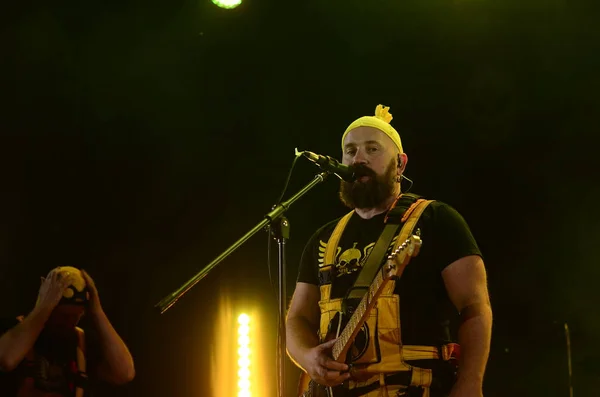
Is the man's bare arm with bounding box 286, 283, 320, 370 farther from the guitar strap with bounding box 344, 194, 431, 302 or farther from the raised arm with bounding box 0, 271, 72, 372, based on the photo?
the raised arm with bounding box 0, 271, 72, 372

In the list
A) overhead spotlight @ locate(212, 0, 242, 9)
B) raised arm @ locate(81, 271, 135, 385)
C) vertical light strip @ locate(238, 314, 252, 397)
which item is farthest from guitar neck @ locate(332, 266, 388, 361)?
overhead spotlight @ locate(212, 0, 242, 9)

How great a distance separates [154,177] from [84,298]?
1970 mm

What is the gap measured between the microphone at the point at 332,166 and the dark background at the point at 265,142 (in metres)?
2.77

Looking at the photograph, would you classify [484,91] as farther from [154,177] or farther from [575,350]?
[154,177]

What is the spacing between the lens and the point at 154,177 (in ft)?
19.8

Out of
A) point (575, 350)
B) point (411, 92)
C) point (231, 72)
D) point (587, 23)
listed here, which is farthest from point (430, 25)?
point (575, 350)

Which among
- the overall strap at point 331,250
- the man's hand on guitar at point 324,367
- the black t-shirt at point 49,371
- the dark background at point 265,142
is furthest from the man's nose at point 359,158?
the dark background at point 265,142

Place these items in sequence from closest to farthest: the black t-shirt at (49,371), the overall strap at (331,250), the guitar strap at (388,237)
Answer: the guitar strap at (388,237) < the overall strap at (331,250) < the black t-shirt at (49,371)

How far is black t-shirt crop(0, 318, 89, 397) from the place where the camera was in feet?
12.7

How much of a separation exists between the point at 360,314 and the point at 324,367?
29 centimetres

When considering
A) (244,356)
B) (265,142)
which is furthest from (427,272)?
(265,142)

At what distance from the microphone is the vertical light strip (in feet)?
9.26

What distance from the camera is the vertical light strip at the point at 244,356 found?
19.2 ft

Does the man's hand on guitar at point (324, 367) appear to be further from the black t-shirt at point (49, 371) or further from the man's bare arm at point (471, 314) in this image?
the black t-shirt at point (49, 371)
